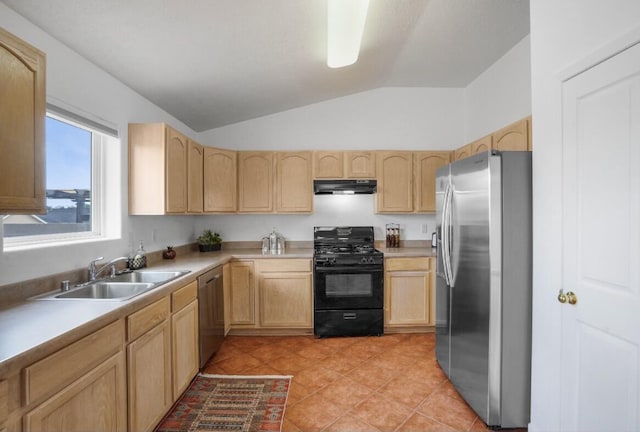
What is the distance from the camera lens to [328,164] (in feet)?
11.8

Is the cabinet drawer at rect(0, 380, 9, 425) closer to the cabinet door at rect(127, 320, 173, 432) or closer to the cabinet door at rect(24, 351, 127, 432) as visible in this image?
the cabinet door at rect(24, 351, 127, 432)

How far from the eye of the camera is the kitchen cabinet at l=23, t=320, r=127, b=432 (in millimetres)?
1047

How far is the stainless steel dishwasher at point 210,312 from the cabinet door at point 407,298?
5.69 feet

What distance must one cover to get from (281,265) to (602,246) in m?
2.57

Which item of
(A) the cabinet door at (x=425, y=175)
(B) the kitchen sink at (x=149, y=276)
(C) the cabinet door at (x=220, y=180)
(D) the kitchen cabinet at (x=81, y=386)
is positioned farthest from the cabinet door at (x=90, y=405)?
(A) the cabinet door at (x=425, y=175)

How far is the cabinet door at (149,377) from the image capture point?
1561mm

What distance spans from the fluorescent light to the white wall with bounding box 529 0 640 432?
1027mm

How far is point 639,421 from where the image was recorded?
122cm

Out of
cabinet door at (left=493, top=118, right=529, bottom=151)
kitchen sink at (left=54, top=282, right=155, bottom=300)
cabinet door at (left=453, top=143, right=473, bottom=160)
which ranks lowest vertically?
kitchen sink at (left=54, top=282, right=155, bottom=300)

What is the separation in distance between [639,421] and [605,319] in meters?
0.39

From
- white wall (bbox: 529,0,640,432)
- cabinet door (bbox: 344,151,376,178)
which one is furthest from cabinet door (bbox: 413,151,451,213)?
white wall (bbox: 529,0,640,432)

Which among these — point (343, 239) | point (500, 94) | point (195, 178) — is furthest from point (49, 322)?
point (500, 94)

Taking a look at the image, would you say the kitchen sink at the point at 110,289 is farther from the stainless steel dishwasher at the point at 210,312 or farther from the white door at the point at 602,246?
the white door at the point at 602,246

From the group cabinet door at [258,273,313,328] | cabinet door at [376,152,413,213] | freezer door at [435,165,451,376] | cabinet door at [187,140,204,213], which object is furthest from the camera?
cabinet door at [376,152,413,213]
